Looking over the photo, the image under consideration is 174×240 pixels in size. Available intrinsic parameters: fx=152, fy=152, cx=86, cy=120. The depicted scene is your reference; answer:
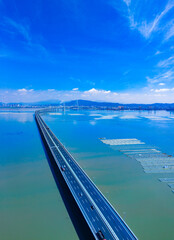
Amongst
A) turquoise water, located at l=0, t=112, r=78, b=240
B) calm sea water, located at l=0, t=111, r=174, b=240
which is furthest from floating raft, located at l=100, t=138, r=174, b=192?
turquoise water, located at l=0, t=112, r=78, b=240

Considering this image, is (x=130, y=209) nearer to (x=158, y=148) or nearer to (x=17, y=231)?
(x=17, y=231)

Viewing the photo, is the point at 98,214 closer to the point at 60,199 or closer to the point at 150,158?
the point at 60,199

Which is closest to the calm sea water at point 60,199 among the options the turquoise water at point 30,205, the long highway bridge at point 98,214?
the turquoise water at point 30,205

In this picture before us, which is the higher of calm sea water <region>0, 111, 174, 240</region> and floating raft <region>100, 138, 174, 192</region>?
floating raft <region>100, 138, 174, 192</region>

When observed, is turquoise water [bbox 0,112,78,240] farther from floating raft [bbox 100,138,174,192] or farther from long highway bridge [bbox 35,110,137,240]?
floating raft [bbox 100,138,174,192]

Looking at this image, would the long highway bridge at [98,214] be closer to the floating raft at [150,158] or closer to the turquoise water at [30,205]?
the turquoise water at [30,205]

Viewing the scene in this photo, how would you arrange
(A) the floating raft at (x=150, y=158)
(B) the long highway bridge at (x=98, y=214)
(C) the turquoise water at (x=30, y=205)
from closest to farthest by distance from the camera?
(B) the long highway bridge at (x=98, y=214), (C) the turquoise water at (x=30, y=205), (A) the floating raft at (x=150, y=158)

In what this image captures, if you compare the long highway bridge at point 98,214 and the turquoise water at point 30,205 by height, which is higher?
the long highway bridge at point 98,214

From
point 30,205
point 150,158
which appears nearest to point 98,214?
point 30,205

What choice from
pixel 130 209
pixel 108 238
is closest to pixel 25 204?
pixel 108 238
